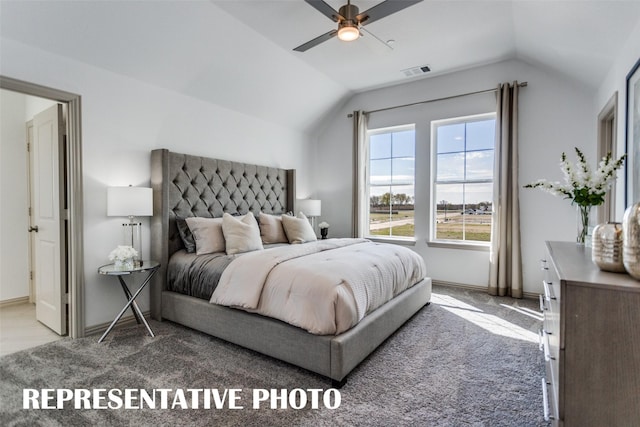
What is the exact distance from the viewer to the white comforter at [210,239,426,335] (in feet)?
7.21

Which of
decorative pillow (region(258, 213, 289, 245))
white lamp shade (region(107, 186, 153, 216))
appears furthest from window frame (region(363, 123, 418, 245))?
white lamp shade (region(107, 186, 153, 216))

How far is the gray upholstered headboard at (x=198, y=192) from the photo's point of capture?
3.42 m

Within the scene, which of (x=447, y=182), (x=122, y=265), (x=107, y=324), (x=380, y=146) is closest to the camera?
(x=122, y=265)

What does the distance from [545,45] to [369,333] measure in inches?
137

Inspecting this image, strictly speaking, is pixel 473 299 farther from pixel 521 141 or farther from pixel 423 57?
pixel 423 57

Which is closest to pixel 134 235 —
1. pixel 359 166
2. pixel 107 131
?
pixel 107 131

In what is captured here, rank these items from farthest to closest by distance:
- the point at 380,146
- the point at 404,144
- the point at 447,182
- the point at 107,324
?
1. the point at 380,146
2. the point at 404,144
3. the point at 447,182
4. the point at 107,324

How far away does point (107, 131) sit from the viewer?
3170mm

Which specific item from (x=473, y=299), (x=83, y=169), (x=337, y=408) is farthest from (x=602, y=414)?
(x=83, y=169)

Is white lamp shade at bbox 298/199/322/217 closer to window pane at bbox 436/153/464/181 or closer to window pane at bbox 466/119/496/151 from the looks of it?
window pane at bbox 436/153/464/181

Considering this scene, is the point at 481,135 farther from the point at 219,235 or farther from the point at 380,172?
the point at 219,235

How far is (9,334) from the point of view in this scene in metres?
3.05

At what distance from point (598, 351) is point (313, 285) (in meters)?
1.52

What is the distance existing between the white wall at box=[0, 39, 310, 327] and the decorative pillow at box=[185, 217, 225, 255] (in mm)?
522
